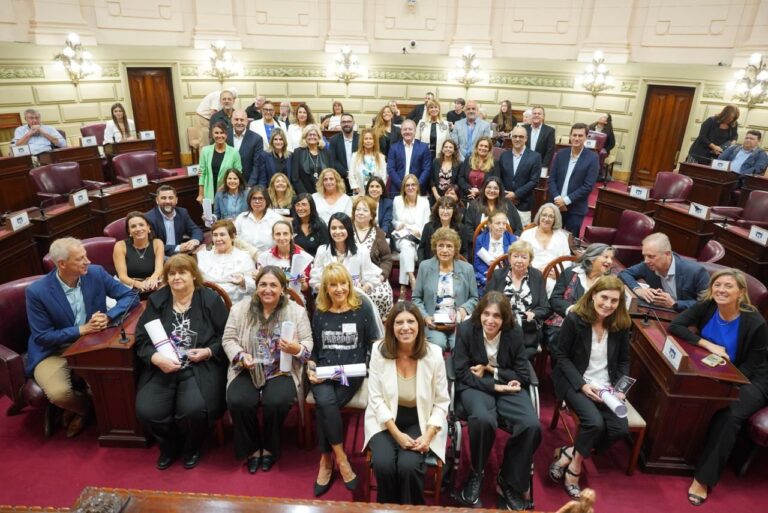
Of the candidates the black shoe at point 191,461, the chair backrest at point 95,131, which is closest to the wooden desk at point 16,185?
the chair backrest at point 95,131

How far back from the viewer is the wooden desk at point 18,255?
169 inches

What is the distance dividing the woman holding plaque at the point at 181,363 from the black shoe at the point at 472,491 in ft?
5.43

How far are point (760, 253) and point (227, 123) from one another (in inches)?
248

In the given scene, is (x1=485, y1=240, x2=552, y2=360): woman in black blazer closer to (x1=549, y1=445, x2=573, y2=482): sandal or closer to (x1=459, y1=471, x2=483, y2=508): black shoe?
(x1=549, y1=445, x2=573, y2=482): sandal

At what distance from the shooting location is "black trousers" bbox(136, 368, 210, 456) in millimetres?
2994

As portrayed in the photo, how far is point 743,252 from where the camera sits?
15.7 ft

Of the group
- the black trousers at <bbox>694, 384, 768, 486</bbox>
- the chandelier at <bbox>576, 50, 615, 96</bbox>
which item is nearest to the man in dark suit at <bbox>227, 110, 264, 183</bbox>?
the black trousers at <bbox>694, 384, 768, 486</bbox>

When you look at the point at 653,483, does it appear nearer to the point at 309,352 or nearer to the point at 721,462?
the point at 721,462

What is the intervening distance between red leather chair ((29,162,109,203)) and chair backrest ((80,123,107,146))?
2.65m

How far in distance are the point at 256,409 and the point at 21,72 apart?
27.4 ft

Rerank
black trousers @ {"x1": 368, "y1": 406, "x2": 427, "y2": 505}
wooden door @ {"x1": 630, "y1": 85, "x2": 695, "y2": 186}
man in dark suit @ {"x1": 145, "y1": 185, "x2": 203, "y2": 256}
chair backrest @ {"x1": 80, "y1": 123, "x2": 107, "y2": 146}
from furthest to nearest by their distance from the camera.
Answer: wooden door @ {"x1": 630, "y1": 85, "x2": 695, "y2": 186} < chair backrest @ {"x1": 80, "y1": 123, "x2": 107, "y2": 146} < man in dark suit @ {"x1": 145, "y1": 185, "x2": 203, "y2": 256} < black trousers @ {"x1": 368, "y1": 406, "x2": 427, "y2": 505}

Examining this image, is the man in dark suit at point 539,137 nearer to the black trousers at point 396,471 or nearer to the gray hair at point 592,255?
the gray hair at point 592,255

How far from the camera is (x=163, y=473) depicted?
306cm

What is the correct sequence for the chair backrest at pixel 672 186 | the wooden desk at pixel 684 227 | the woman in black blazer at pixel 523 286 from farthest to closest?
the chair backrest at pixel 672 186
the wooden desk at pixel 684 227
the woman in black blazer at pixel 523 286
